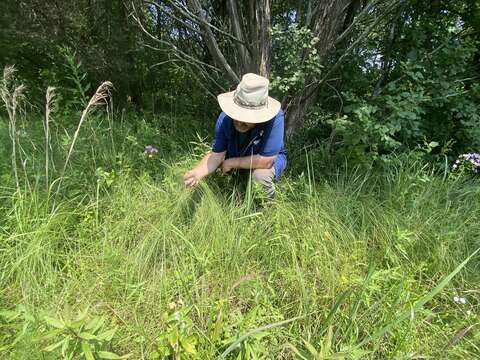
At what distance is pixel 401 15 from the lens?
2.70 meters

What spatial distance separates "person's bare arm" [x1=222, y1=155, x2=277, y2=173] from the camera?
6.55 ft

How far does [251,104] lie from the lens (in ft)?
6.03

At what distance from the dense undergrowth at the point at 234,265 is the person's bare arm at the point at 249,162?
16 cm

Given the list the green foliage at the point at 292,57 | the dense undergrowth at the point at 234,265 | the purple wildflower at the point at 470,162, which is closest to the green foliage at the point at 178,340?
the dense undergrowth at the point at 234,265

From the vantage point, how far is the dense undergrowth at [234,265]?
125 centimetres

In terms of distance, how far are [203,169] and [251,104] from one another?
469mm

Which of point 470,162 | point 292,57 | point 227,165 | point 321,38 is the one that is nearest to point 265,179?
point 227,165

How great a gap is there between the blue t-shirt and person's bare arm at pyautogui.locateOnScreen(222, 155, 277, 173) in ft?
0.11

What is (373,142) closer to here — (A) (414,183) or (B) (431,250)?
(A) (414,183)

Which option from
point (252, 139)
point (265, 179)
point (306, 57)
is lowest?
point (265, 179)

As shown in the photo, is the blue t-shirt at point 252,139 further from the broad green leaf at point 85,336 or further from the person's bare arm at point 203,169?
the broad green leaf at point 85,336

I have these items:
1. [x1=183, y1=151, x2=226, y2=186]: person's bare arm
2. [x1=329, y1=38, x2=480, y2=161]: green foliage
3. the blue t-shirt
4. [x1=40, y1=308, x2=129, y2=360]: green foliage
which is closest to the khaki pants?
the blue t-shirt

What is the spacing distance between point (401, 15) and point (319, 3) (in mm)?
728

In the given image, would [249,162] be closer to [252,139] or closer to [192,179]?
[252,139]
